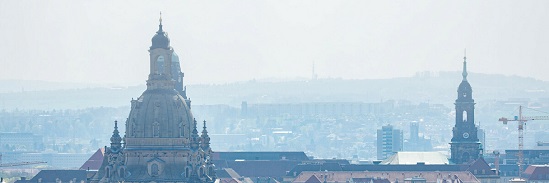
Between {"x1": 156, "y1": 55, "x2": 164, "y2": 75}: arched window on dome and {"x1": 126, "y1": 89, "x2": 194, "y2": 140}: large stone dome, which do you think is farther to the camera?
{"x1": 156, "y1": 55, "x2": 164, "y2": 75}: arched window on dome

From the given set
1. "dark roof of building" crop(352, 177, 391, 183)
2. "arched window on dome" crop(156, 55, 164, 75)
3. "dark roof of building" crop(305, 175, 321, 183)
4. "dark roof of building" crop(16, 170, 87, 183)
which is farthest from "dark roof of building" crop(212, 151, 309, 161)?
"arched window on dome" crop(156, 55, 164, 75)

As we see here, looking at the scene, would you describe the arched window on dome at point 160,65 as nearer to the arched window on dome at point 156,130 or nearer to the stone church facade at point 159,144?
the stone church facade at point 159,144

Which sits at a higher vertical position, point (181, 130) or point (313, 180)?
point (181, 130)

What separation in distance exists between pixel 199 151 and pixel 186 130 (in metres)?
1.28

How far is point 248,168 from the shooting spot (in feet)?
589

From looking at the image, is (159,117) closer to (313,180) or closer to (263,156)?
(313,180)

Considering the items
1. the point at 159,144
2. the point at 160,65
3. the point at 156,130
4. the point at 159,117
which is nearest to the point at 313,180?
the point at 160,65

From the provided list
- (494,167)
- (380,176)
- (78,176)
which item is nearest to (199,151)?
(78,176)

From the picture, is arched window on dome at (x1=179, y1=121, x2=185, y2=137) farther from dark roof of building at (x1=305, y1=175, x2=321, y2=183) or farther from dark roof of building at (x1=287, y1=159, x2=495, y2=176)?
dark roof of building at (x1=287, y1=159, x2=495, y2=176)

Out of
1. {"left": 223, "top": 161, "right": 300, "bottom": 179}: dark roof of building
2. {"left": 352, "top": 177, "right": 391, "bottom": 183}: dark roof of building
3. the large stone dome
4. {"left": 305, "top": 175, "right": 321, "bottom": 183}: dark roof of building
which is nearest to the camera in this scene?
the large stone dome

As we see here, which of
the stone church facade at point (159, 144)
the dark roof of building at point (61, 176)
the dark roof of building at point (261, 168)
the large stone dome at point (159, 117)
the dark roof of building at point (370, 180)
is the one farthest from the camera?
the dark roof of building at point (261, 168)

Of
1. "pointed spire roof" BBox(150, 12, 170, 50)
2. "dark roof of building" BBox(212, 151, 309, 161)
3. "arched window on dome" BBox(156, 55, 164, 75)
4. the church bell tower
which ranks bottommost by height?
"dark roof of building" BBox(212, 151, 309, 161)

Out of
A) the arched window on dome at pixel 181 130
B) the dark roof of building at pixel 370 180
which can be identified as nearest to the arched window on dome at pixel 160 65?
the arched window on dome at pixel 181 130

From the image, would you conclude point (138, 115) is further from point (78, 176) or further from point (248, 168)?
point (248, 168)
